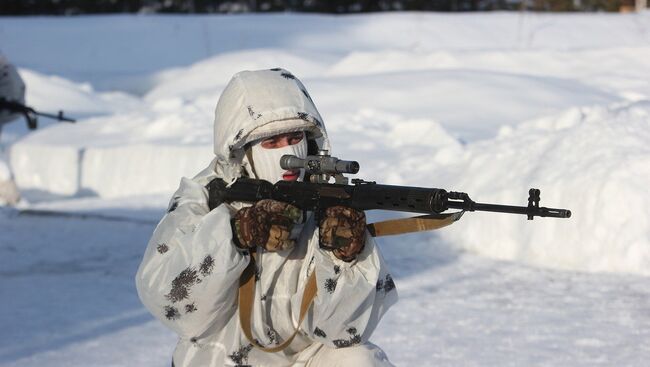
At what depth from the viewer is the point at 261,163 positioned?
3.68 metres

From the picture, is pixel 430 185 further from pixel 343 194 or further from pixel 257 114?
pixel 343 194

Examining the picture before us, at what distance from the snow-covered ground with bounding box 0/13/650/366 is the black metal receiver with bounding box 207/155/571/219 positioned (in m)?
2.22

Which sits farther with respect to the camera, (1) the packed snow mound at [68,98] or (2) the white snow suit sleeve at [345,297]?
(1) the packed snow mound at [68,98]

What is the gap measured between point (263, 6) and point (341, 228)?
3022 cm

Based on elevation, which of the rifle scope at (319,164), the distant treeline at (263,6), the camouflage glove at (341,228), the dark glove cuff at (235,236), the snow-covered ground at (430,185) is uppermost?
the rifle scope at (319,164)

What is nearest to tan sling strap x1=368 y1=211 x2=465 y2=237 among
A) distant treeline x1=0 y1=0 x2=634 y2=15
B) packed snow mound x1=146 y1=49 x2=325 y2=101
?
packed snow mound x1=146 y1=49 x2=325 y2=101

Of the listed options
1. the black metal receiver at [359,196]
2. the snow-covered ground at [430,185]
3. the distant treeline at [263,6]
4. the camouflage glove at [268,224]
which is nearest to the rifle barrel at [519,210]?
the black metal receiver at [359,196]

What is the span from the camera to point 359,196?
10.9ft

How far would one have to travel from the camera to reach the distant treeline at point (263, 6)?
105ft

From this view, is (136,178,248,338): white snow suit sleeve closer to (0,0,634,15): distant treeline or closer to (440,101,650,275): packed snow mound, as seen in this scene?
(440,101,650,275): packed snow mound

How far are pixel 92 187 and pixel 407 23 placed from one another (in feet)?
40.7

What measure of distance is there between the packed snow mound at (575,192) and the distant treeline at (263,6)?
23930 millimetres

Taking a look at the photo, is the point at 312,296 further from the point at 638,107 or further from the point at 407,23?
the point at 407,23

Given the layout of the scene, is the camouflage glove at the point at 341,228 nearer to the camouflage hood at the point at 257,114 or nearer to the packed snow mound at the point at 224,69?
the camouflage hood at the point at 257,114
